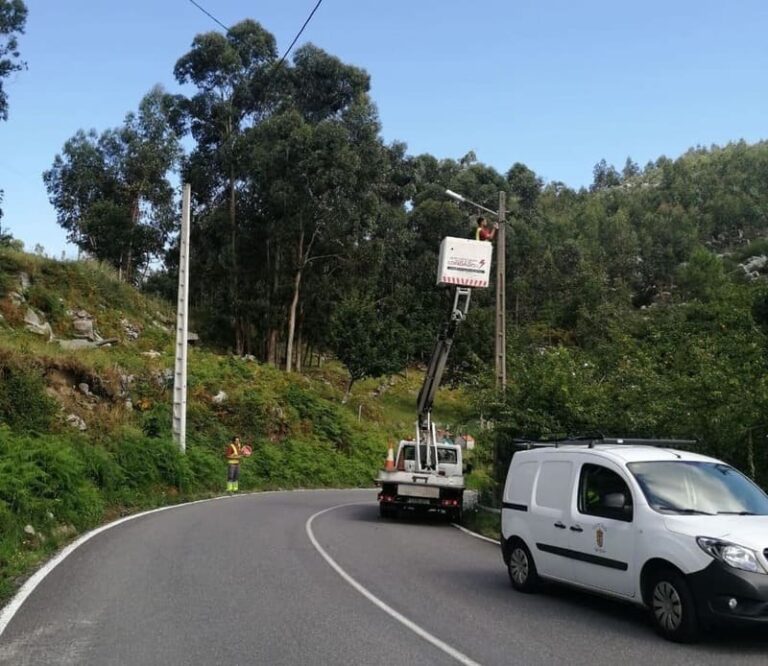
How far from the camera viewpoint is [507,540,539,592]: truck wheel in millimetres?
9430

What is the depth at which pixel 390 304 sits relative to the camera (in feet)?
192

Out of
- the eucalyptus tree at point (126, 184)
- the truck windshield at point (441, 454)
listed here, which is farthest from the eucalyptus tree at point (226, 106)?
the truck windshield at point (441, 454)

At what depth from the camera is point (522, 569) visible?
378 inches

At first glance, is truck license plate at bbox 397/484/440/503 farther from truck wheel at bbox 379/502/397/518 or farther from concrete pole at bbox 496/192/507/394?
concrete pole at bbox 496/192/507/394

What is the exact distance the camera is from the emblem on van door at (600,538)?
26.3 ft

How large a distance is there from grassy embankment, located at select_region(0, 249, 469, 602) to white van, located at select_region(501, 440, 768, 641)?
20.1 feet

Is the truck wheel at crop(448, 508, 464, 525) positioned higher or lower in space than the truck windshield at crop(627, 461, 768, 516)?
lower

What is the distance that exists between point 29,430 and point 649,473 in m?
17.2

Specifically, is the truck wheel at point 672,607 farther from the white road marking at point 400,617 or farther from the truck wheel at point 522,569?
the truck wheel at point 522,569

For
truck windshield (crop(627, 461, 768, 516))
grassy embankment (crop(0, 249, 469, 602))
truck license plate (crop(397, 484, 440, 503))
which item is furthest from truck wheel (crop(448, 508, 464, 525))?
truck windshield (crop(627, 461, 768, 516))

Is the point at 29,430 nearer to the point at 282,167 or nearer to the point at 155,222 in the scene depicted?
the point at 282,167

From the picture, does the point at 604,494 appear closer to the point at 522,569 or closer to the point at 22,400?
the point at 522,569

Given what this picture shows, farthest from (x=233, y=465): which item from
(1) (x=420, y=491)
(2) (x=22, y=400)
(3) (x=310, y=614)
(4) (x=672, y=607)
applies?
(4) (x=672, y=607)

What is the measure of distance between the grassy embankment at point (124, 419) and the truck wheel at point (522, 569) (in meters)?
5.89
